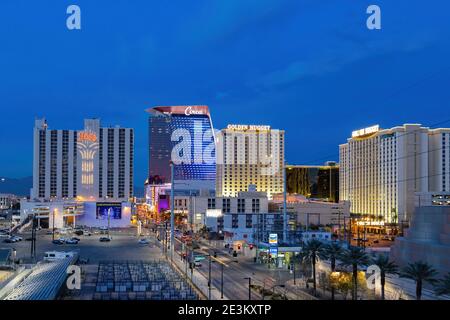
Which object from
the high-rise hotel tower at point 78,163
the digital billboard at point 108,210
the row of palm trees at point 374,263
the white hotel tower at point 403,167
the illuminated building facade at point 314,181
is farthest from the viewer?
the illuminated building facade at point 314,181

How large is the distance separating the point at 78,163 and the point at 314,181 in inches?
1594

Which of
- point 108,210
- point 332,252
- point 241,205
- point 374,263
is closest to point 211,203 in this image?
point 241,205

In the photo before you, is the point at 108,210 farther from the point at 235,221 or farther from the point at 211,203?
the point at 235,221

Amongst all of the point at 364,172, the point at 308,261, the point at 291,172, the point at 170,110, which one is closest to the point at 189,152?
the point at 170,110

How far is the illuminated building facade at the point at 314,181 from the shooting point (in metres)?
94.4

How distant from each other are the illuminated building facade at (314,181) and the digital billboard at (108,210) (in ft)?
123

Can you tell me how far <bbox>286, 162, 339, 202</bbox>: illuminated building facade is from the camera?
3719 inches

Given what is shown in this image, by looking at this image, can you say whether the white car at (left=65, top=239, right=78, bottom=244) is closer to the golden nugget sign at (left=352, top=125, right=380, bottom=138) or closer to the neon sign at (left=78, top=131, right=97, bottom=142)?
the neon sign at (left=78, top=131, right=97, bottom=142)

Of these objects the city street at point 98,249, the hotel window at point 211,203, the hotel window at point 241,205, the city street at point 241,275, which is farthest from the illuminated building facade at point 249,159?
the city street at point 241,275

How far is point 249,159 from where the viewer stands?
8788cm

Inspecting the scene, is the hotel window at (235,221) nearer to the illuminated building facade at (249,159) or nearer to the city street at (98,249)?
the city street at (98,249)

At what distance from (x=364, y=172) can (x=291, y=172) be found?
21712 mm

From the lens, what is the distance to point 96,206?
213 ft
